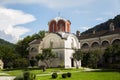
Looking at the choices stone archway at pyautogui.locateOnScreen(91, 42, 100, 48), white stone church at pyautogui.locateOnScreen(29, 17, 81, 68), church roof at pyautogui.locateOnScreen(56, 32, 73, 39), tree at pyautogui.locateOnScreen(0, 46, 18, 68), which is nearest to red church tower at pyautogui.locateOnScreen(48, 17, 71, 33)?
white stone church at pyautogui.locateOnScreen(29, 17, 81, 68)

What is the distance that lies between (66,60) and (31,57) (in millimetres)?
24374

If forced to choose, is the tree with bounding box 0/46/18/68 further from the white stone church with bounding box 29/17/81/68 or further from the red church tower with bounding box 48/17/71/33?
the red church tower with bounding box 48/17/71/33

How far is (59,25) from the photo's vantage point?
5747 cm

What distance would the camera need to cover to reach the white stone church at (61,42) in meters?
54.0

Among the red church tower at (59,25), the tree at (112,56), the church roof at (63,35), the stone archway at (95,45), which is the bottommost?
the tree at (112,56)

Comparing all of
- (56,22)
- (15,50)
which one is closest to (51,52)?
(56,22)

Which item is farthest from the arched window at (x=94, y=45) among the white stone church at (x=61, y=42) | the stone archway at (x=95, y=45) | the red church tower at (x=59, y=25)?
the red church tower at (x=59, y=25)

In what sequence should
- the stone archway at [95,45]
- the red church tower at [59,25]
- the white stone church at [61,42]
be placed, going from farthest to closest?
the stone archway at [95,45] < the red church tower at [59,25] < the white stone church at [61,42]

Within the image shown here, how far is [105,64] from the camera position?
193 feet

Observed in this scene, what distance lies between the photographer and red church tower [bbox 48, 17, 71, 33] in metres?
57.2

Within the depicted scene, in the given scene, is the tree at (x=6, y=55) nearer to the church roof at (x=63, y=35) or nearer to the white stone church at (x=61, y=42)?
the white stone church at (x=61, y=42)

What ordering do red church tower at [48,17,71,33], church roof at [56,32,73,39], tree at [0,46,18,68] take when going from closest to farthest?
church roof at [56,32,73,39]
red church tower at [48,17,71,33]
tree at [0,46,18,68]

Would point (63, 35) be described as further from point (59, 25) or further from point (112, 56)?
point (112, 56)

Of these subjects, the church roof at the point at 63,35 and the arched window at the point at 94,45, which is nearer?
the church roof at the point at 63,35
